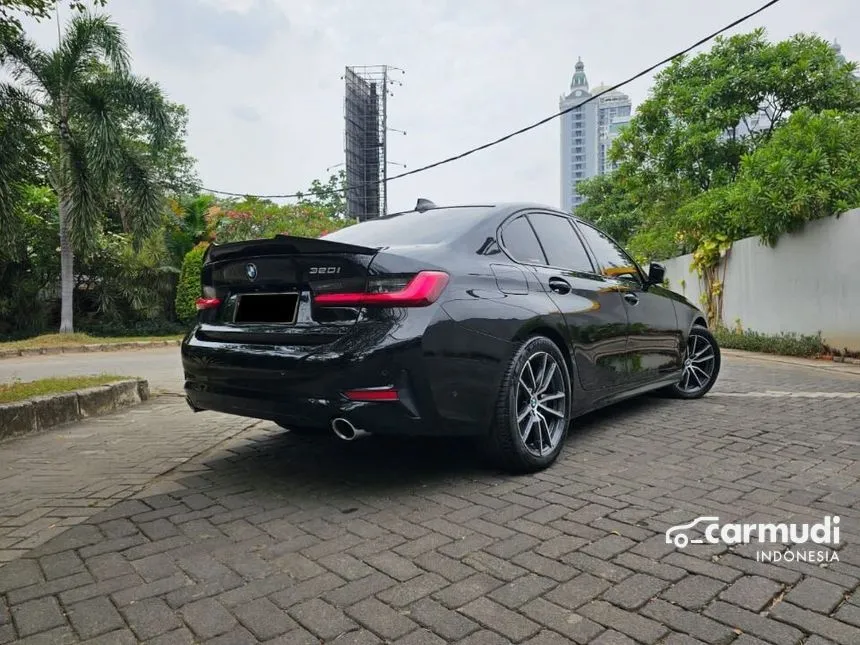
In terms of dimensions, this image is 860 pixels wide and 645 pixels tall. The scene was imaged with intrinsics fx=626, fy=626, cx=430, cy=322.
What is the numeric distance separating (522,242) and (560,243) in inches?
18.9

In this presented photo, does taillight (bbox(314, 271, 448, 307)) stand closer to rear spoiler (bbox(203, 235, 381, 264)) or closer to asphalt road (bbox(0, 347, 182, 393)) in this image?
rear spoiler (bbox(203, 235, 381, 264))

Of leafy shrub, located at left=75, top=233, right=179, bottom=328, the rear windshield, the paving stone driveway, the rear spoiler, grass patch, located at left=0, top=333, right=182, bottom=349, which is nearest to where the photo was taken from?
the paving stone driveway

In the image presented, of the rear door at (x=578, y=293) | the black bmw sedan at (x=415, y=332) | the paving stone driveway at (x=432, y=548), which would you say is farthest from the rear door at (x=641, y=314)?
the paving stone driveway at (x=432, y=548)

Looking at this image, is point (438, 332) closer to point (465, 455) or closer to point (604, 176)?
point (465, 455)

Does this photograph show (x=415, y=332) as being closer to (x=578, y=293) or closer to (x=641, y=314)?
(x=578, y=293)

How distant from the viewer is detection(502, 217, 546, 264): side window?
3.59 m

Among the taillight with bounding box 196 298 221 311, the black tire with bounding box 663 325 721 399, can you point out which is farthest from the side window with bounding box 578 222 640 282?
the taillight with bounding box 196 298 221 311

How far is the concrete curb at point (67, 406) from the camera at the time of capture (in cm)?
470

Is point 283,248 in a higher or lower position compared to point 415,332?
higher

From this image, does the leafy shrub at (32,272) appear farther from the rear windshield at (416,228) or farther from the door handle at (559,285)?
the door handle at (559,285)

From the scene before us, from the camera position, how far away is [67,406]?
525cm

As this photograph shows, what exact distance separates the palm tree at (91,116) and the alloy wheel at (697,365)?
1258 cm

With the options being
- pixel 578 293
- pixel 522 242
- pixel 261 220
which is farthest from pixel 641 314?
pixel 261 220

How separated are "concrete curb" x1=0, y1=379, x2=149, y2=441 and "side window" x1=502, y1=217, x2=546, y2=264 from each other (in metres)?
3.89
